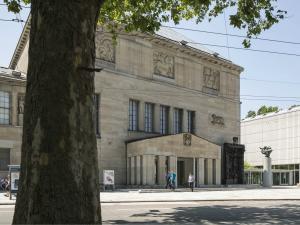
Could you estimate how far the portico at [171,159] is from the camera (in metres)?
40.2

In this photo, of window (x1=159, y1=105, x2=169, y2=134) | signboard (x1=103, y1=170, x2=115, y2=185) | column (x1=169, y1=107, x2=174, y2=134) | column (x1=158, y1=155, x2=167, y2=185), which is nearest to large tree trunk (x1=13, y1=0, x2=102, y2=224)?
signboard (x1=103, y1=170, x2=115, y2=185)

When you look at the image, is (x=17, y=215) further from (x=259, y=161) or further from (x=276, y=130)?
(x=259, y=161)

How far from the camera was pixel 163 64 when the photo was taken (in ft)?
155

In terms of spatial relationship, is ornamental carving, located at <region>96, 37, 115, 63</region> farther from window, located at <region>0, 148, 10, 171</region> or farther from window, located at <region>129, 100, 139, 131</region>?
window, located at <region>0, 148, 10, 171</region>

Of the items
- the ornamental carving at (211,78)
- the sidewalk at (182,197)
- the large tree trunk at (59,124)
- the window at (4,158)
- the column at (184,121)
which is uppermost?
the ornamental carving at (211,78)

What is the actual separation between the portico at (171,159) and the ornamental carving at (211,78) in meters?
9.37

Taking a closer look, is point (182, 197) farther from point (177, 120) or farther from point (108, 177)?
point (177, 120)

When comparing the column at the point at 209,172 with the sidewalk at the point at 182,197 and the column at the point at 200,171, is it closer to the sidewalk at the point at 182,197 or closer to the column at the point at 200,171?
the column at the point at 200,171

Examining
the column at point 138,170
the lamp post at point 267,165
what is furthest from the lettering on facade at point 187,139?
the lamp post at point 267,165

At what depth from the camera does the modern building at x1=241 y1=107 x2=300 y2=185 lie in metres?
75.2

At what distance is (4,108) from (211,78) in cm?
2602

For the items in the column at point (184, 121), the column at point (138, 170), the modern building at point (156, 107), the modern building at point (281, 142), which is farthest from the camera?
the modern building at point (281, 142)

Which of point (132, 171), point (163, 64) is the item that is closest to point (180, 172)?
point (132, 171)

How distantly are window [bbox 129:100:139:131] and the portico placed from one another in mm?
2645
